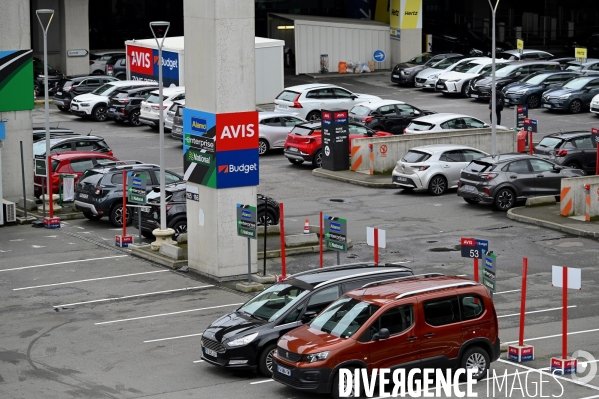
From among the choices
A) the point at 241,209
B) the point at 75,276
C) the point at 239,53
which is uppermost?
the point at 239,53

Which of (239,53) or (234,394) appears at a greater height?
(239,53)

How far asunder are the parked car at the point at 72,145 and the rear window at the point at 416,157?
891 cm

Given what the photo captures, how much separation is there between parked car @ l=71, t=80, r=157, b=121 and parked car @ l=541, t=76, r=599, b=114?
1566 cm

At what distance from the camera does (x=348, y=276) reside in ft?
64.2

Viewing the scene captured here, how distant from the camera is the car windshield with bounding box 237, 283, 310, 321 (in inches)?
748

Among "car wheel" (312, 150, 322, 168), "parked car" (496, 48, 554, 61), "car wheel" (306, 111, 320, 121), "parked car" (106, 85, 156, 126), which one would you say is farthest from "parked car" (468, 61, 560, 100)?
"car wheel" (312, 150, 322, 168)

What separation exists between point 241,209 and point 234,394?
753cm

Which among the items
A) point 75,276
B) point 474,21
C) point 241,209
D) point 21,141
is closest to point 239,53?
point 241,209

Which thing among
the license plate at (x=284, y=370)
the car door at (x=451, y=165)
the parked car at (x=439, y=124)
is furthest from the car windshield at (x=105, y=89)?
the license plate at (x=284, y=370)

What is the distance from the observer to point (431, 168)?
34.3 m

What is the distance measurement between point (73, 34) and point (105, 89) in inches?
448

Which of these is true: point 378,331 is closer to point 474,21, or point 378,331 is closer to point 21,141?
point 21,141

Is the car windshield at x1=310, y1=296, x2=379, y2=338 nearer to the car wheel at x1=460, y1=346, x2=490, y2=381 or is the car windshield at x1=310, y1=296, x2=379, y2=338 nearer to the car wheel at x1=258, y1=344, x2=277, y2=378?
the car wheel at x1=258, y1=344, x2=277, y2=378

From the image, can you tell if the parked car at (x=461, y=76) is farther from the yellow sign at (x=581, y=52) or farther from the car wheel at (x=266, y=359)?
the car wheel at (x=266, y=359)
